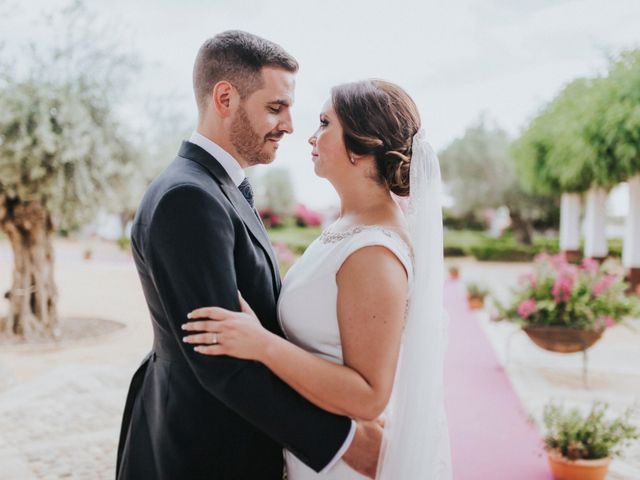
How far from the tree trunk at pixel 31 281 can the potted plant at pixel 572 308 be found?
765 cm

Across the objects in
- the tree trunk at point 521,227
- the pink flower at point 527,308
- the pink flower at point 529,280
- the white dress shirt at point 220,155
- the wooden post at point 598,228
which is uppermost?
the white dress shirt at point 220,155

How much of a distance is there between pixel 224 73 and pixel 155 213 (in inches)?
20.9

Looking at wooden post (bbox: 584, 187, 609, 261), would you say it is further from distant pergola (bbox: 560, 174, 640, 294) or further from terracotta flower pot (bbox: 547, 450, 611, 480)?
terracotta flower pot (bbox: 547, 450, 611, 480)

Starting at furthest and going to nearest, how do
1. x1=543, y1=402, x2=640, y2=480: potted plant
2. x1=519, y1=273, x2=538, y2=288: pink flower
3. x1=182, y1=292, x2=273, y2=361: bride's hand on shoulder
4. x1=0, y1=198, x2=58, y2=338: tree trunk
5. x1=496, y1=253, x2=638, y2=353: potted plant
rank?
x1=0, y1=198, x2=58, y2=338: tree trunk
x1=519, y1=273, x2=538, y2=288: pink flower
x1=496, y1=253, x2=638, y2=353: potted plant
x1=543, y1=402, x2=640, y2=480: potted plant
x1=182, y1=292, x2=273, y2=361: bride's hand on shoulder

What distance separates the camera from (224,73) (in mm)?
1785

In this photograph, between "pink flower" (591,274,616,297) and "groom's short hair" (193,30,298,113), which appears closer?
"groom's short hair" (193,30,298,113)

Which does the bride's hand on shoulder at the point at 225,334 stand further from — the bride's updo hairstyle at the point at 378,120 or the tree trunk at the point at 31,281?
the tree trunk at the point at 31,281

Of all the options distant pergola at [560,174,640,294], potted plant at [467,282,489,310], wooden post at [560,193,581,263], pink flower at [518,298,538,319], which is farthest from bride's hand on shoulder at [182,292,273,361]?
wooden post at [560,193,581,263]

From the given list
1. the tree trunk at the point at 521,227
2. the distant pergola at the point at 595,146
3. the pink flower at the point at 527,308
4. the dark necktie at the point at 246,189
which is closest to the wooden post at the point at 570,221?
the distant pergola at the point at 595,146

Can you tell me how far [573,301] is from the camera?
6.88 m

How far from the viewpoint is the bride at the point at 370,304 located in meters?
1.56

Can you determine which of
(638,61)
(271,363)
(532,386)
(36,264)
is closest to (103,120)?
(36,264)

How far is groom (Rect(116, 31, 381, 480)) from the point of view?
1490 millimetres

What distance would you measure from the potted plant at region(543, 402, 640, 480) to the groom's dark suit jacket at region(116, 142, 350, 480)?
124 inches
